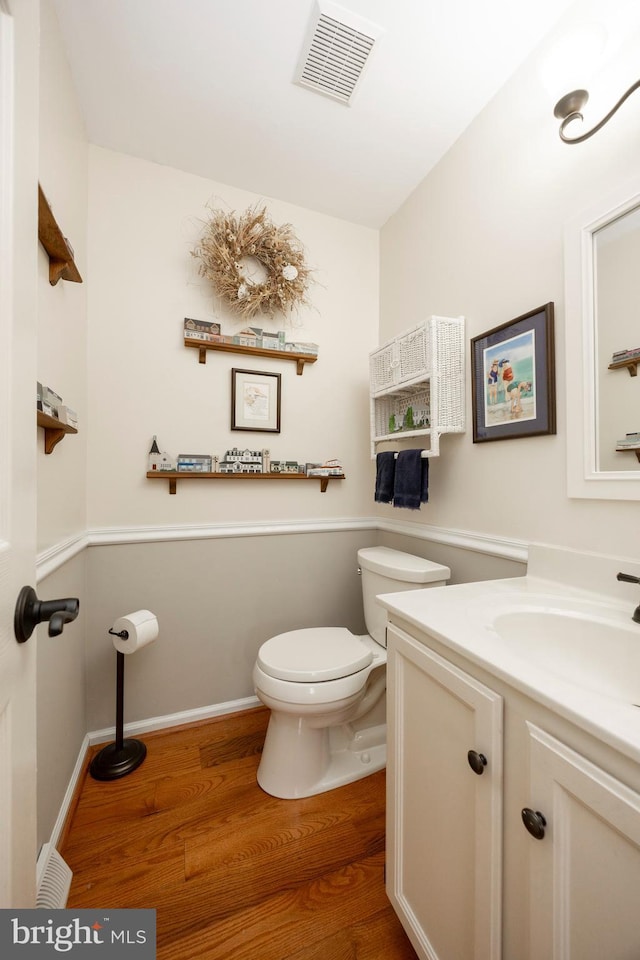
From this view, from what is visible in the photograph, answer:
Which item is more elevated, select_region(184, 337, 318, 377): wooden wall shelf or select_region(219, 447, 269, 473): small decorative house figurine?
select_region(184, 337, 318, 377): wooden wall shelf

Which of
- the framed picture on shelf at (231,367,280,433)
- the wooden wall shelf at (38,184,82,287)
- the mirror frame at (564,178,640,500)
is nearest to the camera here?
the wooden wall shelf at (38,184,82,287)

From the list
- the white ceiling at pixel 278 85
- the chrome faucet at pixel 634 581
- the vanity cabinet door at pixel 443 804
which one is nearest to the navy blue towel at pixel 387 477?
the vanity cabinet door at pixel 443 804

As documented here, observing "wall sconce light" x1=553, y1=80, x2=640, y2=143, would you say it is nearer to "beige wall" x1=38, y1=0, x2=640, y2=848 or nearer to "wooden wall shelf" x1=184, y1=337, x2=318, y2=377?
"beige wall" x1=38, y1=0, x2=640, y2=848

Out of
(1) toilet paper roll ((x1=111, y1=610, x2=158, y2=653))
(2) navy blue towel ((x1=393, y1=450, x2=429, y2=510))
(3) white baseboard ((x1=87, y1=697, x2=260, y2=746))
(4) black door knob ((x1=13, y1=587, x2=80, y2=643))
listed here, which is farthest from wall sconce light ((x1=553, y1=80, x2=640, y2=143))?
(3) white baseboard ((x1=87, y1=697, x2=260, y2=746))

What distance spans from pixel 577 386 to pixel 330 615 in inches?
60.7

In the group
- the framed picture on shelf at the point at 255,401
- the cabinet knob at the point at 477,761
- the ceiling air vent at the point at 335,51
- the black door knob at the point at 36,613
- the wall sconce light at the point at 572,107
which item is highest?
the ceiling air vent at the point at 335,51

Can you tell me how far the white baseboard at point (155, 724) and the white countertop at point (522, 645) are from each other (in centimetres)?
131

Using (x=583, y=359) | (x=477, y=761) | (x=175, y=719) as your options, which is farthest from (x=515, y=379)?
(x=175, y=719)

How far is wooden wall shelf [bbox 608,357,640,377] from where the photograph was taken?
973 millimetres

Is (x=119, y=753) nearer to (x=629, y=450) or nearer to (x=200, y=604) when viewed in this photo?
(x=200, y=604)

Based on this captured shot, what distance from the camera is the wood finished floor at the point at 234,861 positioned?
958mm

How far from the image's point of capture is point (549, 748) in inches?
21.9

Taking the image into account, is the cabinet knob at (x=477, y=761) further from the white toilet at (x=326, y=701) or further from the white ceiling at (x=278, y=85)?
the white ceiling at (x=278, y=85)

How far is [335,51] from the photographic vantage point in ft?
4.17
